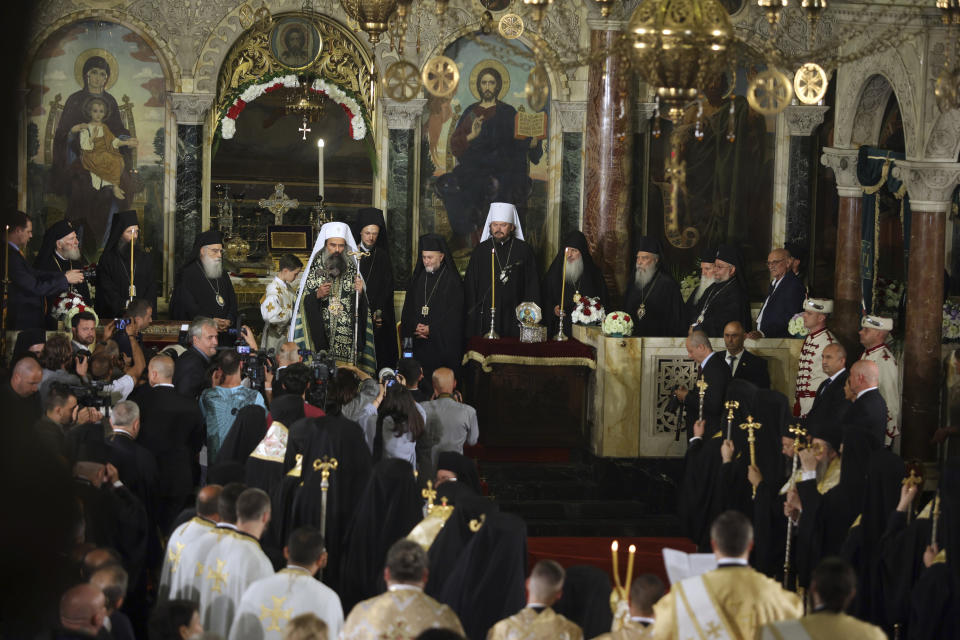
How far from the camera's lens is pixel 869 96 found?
13.9m

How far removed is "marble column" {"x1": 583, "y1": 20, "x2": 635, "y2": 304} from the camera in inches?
556

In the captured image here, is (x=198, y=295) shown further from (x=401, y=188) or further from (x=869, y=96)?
(x=869, y=96)

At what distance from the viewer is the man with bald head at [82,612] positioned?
14.0 feet

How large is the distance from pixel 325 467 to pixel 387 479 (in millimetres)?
439

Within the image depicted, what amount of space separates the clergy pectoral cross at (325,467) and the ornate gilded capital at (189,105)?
832 centimetres

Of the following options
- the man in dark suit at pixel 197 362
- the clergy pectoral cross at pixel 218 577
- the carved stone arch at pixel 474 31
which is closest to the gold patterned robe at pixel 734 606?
the clergy pectoral cross at pixel 218 577

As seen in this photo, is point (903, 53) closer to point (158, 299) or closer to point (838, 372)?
point (838, 372)

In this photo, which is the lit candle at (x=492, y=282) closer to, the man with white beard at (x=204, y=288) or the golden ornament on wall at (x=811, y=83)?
the man with white beard at (x=204, y=288)

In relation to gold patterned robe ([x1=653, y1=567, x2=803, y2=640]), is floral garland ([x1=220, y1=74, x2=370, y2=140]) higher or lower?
higher

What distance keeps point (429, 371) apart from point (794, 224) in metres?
5.73

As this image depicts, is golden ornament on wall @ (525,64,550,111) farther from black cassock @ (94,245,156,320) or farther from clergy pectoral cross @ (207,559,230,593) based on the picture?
black cassock @ (94,245,156,320)

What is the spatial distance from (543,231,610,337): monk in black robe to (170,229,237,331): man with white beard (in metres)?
3.68

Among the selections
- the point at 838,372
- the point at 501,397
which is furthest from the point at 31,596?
the point at 501,397

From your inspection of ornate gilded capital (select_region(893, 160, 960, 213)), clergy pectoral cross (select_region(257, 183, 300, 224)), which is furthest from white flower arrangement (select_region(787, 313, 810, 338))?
clergy pectoral cross (select_region(257, 183, 300, 224))
